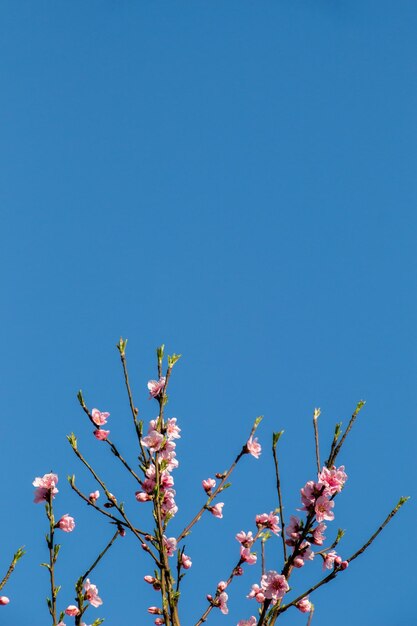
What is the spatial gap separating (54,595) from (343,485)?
2.20m

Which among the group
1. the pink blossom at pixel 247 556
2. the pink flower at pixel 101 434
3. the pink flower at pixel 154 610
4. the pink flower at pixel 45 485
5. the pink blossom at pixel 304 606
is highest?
the pink flower at pixel 101 434

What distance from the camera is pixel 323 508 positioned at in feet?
15.2

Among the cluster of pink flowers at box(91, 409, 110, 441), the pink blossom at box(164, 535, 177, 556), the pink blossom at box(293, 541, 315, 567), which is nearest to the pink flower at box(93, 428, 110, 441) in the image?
the cluster of pink flowers at box(91, 409, 110, 441)

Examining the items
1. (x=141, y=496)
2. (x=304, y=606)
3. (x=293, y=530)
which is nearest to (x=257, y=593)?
(x=304, y=606)

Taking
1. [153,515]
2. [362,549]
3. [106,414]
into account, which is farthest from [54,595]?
[362,549]

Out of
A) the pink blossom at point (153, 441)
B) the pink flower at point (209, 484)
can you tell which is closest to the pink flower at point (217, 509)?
the pink flower at point (209, 484)

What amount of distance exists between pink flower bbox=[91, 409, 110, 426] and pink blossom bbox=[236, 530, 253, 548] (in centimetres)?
154

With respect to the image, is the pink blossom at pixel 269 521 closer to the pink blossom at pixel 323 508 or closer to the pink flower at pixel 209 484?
the pink flower at pixel 209 484

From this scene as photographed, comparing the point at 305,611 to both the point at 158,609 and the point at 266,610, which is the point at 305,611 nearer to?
the point at 266,610

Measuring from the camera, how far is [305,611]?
4.80 metres

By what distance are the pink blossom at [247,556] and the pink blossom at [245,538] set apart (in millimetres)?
42

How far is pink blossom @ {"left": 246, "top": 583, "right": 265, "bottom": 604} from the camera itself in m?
4.85

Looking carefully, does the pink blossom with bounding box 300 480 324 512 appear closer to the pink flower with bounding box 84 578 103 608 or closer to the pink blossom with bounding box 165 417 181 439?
the pink blossom with bounding box 165 417 181 439

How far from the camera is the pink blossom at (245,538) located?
220 inches
